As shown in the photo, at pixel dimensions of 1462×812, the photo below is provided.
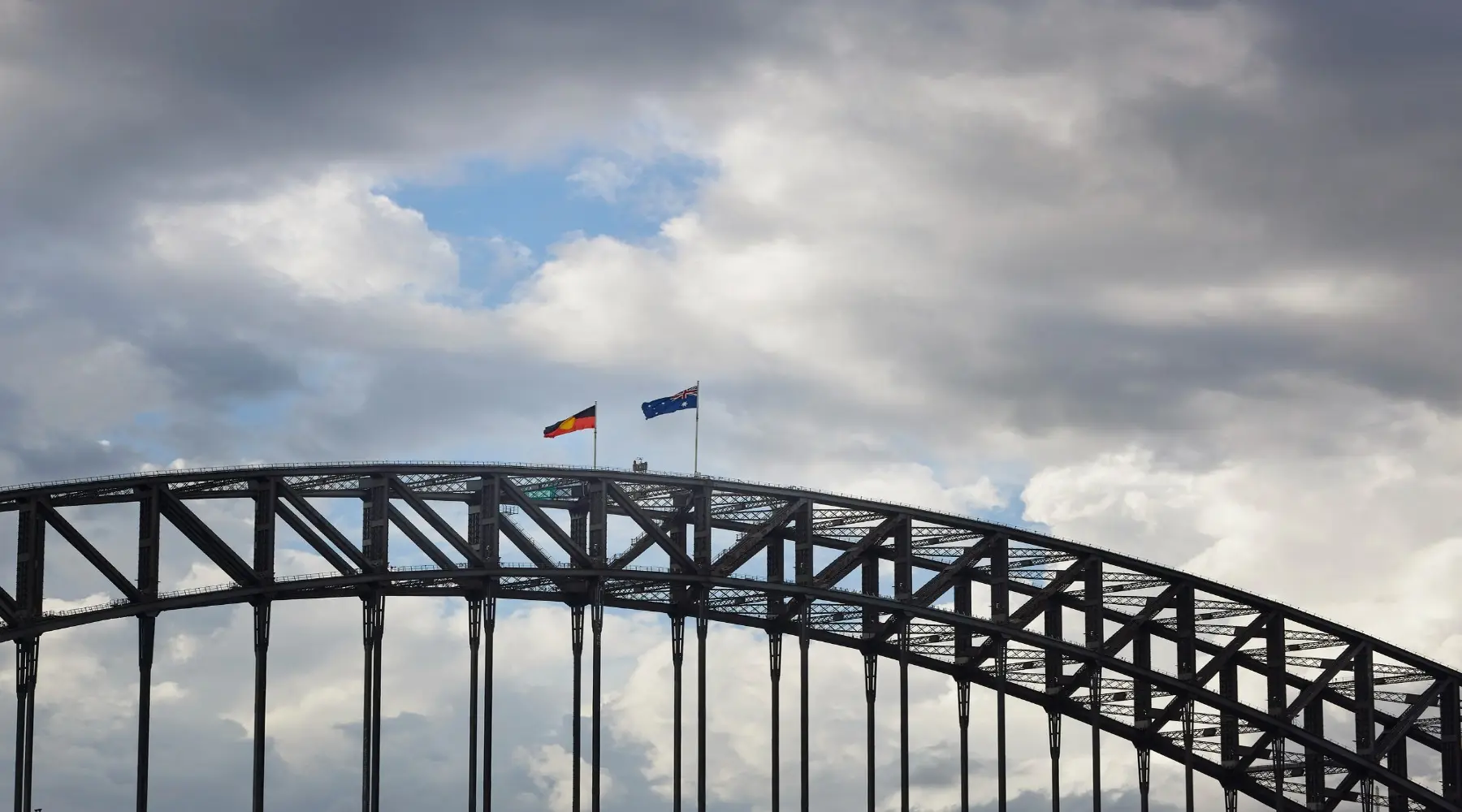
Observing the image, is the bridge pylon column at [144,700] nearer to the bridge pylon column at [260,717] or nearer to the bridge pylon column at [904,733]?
the bridge pylon column at [260,717]

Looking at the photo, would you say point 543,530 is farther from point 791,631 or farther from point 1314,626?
point 1314,626

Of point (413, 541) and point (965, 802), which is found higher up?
point (413, 541)

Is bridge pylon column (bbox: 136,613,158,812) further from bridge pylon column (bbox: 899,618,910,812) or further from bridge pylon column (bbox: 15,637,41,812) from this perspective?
bridge pylon column (bbox: 899,618,910,812)

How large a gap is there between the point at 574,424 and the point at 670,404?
5.07 meters

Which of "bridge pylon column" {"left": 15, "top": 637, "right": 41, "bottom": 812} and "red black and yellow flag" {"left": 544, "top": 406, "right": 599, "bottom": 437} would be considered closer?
"bridge pylon column" {"left": 15, "top": 637, "right": 41, "bottom": 812}

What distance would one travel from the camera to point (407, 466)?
369 ft

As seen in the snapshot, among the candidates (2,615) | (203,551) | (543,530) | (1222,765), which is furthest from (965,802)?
(2,615)

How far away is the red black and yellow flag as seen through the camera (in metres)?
119

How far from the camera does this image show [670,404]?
120 metres

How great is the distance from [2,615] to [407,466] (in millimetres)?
20517

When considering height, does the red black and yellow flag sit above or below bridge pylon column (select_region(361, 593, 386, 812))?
above

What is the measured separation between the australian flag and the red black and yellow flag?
2836mm

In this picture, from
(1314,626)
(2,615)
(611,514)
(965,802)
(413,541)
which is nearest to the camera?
(2,615)

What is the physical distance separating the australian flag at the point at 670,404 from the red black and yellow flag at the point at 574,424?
112 inches
